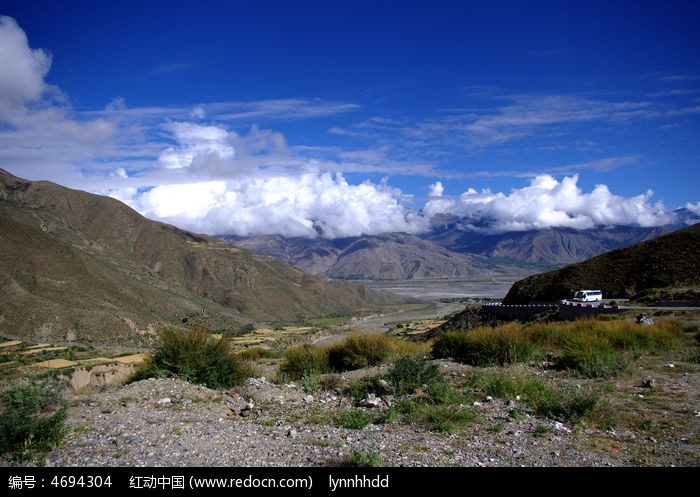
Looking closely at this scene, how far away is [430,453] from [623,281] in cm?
4925

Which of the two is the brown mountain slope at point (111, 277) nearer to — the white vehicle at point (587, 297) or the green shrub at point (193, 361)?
the green shrub at point (193, 361)

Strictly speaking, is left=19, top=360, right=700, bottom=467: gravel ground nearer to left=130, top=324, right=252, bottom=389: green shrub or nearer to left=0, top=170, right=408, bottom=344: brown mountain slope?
left=130, top=324, right=252, bottom=389: green shrub

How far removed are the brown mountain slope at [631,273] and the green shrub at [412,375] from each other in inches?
1535

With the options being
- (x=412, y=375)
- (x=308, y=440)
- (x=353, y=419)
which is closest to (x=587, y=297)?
(x=412, y=375)

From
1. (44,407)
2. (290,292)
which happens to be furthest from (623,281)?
(290,292)

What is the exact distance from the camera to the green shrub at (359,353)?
1455 centimetres

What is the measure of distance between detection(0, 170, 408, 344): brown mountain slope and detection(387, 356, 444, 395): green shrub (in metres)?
19.3

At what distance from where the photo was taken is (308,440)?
7027 millimetres

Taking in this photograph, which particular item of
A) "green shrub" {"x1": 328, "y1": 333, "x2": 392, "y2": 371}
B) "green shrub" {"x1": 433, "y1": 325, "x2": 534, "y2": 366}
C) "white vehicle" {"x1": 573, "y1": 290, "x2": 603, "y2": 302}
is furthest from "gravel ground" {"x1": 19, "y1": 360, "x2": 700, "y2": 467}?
"white vehicle" {"x1": 573, "y1": 290, "x2": 603, "y2": 302}

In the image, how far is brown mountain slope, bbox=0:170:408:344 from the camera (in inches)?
2782

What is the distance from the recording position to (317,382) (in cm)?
1139

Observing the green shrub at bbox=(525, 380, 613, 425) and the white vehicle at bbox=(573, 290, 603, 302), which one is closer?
the green shrub at bbox=(525, 380, 613, 425)
